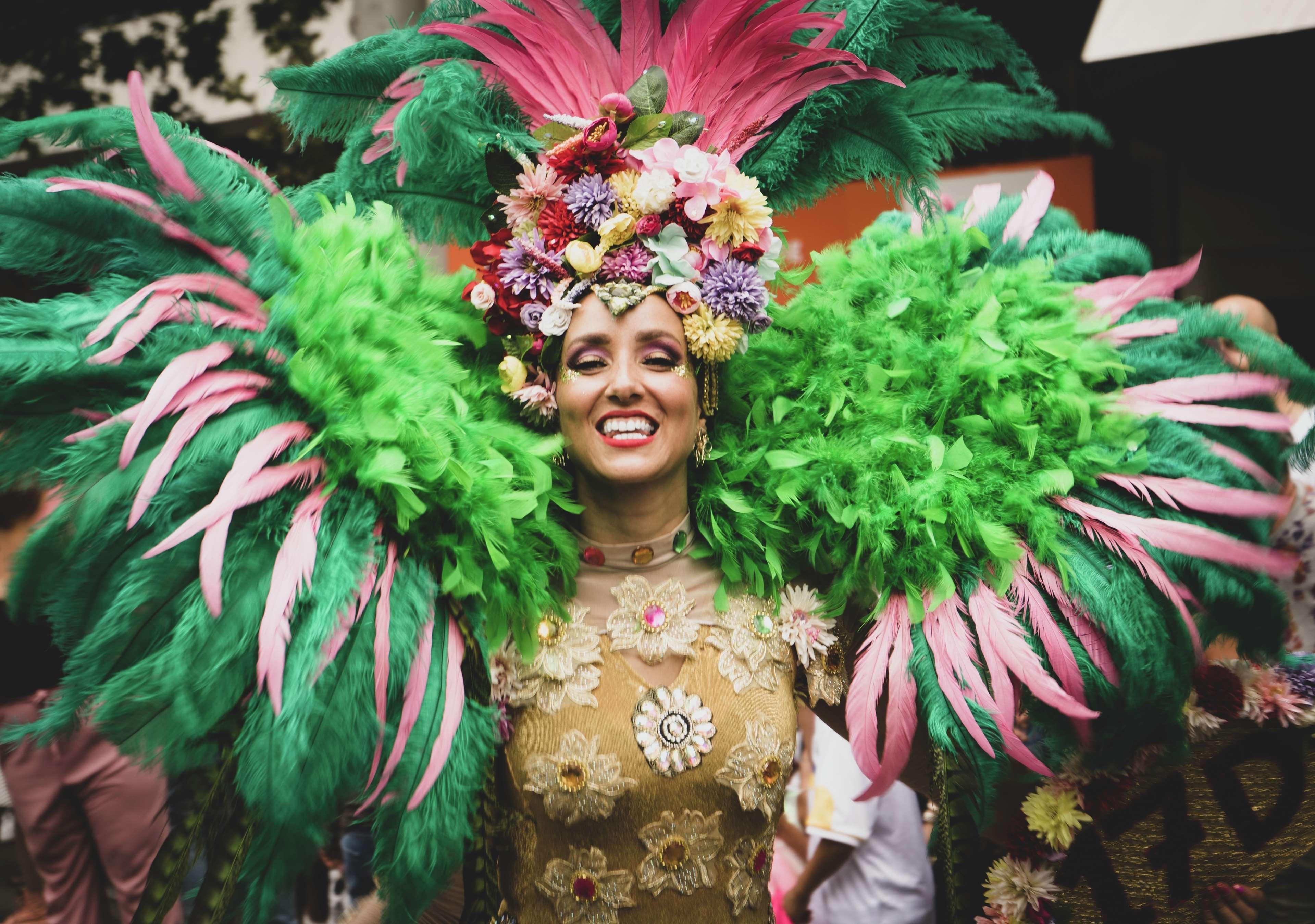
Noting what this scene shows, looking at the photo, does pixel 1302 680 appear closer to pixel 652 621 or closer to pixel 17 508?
pixel 652 621

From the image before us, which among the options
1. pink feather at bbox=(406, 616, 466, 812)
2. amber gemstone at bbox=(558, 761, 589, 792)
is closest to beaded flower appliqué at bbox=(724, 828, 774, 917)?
amber gemstone at bbox=(558, 761, 589, 792)

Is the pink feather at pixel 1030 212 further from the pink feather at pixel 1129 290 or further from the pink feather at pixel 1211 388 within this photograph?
the pink feather at pixel 1211 388

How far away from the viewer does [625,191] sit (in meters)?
1.78

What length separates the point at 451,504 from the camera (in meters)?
1.52

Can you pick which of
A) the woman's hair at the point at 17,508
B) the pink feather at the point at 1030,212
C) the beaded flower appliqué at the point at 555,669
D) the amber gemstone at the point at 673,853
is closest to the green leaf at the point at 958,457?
the pink feather at the point at 1030,212

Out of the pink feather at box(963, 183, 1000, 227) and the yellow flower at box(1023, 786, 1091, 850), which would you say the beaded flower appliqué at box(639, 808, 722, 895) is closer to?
the yellow flower at box(1023, 786, 1091, 850)

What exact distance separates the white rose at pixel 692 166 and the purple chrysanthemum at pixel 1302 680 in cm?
144

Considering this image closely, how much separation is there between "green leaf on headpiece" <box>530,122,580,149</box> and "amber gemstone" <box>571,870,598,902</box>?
1.35 meters

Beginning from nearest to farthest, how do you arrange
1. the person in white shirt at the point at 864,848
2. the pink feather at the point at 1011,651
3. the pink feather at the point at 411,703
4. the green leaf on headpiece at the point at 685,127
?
the pink feather at the point at 411,703 < the pink feather at the point at 1011,651 < the green leaf on headpiece at the point at 685,127 < the person in white shirt at the point at 864,848

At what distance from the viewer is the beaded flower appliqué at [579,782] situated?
1644mm

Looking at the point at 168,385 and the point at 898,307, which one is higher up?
the point at 898,307

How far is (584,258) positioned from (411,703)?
0.84 meters

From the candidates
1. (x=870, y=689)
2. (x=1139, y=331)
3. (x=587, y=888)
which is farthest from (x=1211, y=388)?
(x=587, y=888)

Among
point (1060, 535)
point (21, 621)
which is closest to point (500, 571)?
point (21, 621)
